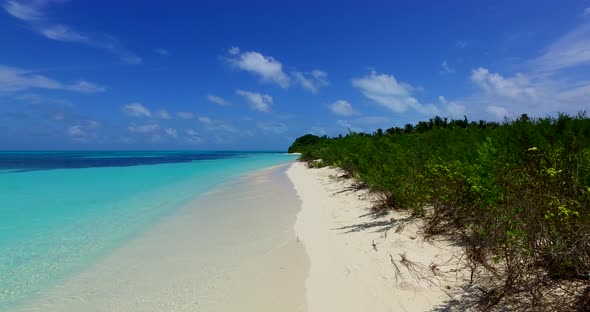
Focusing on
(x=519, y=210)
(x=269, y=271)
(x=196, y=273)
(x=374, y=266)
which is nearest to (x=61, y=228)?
(x=196, y=273)

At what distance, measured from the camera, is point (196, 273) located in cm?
485

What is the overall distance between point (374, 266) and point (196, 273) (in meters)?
2.42

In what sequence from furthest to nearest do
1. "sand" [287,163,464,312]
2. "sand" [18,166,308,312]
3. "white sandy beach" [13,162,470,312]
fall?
"sand" [18,166,308,312], "white sandy beach" [13,162,470,312], "sand" [287,163,464,312]

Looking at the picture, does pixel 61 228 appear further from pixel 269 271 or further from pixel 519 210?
pixel 519 210

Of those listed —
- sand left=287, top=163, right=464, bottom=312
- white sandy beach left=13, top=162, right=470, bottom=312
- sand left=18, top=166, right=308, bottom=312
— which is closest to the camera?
sand left=287, top=163, right=464, bottom=312

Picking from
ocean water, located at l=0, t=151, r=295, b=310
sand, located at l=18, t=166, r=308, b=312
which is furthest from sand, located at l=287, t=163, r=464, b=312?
ocean water, located at l=0, t=151, r=295, b=310

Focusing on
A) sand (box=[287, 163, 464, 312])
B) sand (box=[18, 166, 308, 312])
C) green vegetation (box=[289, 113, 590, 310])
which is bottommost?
sand (box=[18, 166, 308, 312])

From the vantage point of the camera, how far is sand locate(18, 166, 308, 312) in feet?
13.0

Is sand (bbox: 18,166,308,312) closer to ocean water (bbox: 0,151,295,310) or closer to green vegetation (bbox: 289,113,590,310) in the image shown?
ocean water (bbox: 0,151,295,310)

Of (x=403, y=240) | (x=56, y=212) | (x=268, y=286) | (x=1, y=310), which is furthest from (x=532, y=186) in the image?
(x=56, y=212)

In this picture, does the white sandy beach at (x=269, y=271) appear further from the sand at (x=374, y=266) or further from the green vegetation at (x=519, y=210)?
the green vegetation at (x=519, y=210)

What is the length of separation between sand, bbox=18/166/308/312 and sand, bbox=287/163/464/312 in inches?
10.6

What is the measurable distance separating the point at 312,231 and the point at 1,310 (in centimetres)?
470


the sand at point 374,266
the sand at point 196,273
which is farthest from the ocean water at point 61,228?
A: the sand at point 374,266
